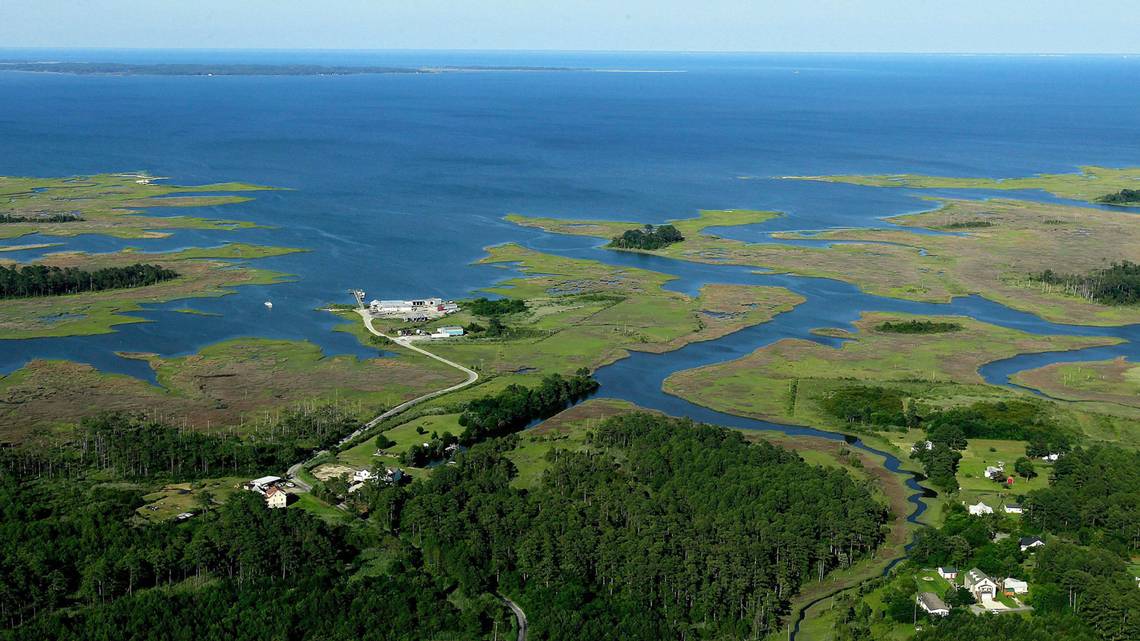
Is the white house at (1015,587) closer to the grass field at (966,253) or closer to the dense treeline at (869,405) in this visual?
the dense treeline at (869,405)

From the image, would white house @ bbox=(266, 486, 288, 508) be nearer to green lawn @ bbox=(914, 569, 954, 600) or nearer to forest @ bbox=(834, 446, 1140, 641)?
forest @ bbox=(834, 446, 1140, 641)

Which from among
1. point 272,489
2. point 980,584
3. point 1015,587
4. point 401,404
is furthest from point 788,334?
point 272,489

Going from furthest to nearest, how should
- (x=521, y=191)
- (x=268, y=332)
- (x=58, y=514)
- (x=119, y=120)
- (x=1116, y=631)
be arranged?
1. (x=119, y=120)
2. (x=521, y=191)
3. (x=268, y=332)
4. (x=58, y=514)
5. (x=1116, y=631)

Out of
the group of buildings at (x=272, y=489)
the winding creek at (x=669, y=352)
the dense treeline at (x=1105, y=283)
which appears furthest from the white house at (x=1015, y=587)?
the dense treeline at (x=1105, y=283)

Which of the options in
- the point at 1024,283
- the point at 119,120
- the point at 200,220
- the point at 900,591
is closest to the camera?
the point at 900,591

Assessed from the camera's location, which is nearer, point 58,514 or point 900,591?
point 900,591

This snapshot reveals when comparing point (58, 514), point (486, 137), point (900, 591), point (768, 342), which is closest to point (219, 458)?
point (58, 514)

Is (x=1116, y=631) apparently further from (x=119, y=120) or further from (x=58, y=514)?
(x=119, y=120)
